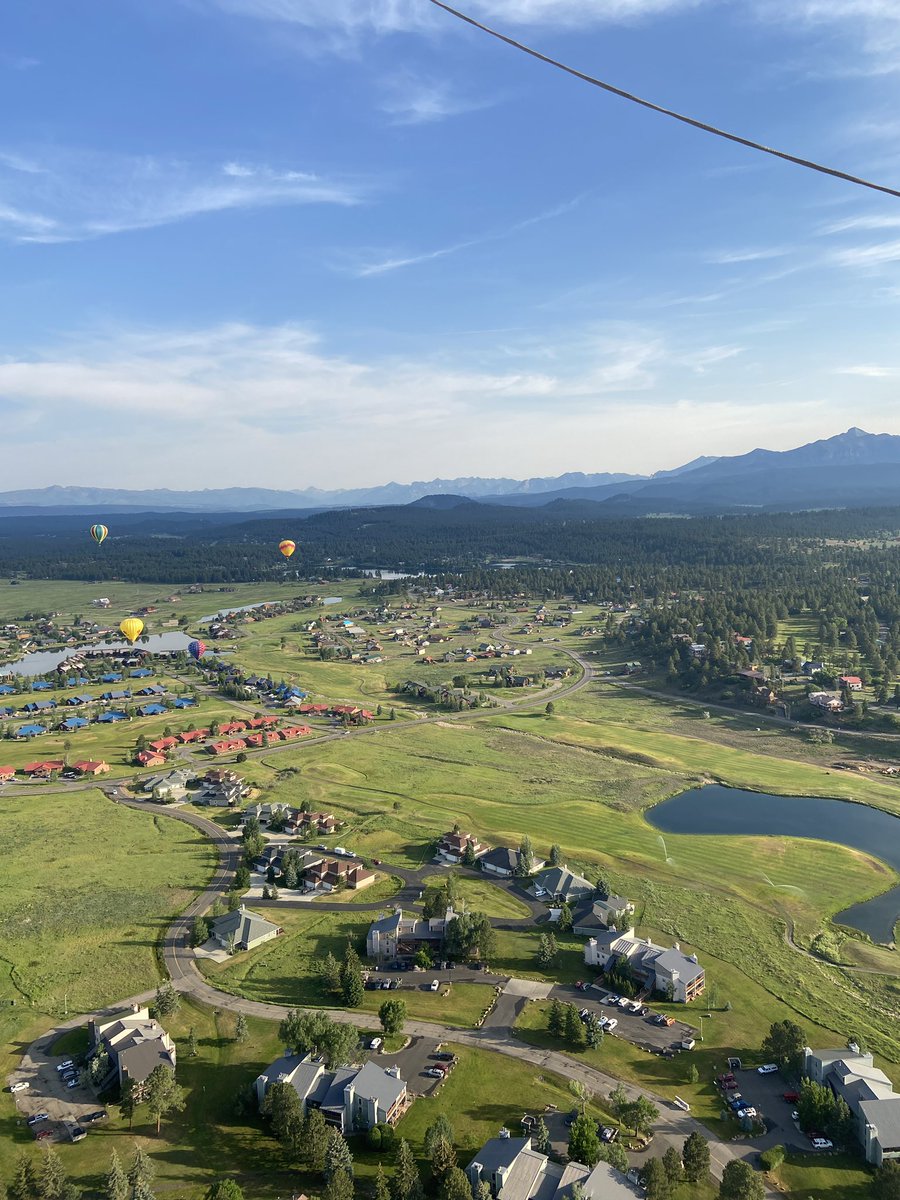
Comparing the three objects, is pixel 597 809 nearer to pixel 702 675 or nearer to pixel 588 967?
pixel 588 967

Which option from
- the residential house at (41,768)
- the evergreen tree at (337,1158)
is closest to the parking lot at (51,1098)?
the evergreen tree at (337,1158)

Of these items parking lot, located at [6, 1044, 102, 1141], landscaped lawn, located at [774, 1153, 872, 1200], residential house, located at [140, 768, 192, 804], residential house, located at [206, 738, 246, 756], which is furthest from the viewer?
residential house, located at [206, 738, 246, 756]

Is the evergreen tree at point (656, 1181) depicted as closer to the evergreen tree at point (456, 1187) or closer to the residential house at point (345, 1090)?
the evergreen tree at point (456, 1187)

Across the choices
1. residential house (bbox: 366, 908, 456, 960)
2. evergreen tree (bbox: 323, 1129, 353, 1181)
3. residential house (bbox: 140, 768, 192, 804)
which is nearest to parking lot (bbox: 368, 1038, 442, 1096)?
evergreen tree (bbox: 323, 1129, 353, 1181)

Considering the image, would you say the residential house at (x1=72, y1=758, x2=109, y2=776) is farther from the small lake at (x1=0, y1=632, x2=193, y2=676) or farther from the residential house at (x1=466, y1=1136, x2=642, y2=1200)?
the small lake at (x1=0, y1=632, x2=193, y2=676)

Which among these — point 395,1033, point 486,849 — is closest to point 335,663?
point 486,849

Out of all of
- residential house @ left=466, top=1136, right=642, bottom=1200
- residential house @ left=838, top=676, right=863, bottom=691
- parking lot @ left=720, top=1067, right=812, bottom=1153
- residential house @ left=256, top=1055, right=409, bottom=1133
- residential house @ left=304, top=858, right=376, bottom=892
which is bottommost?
parking lot @ left=720, top=1067, right=812, bottom=1153
